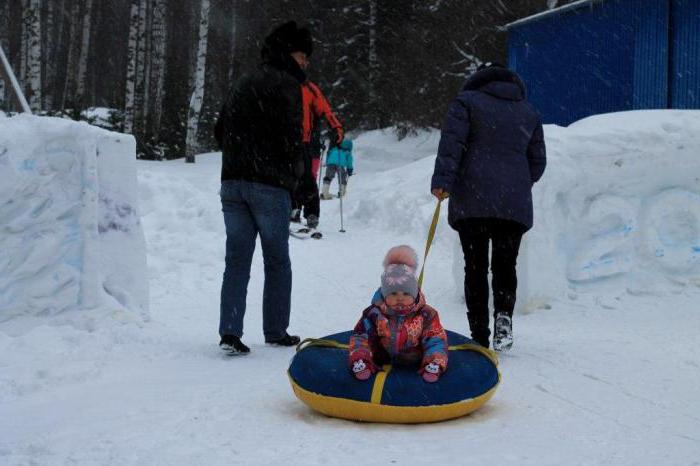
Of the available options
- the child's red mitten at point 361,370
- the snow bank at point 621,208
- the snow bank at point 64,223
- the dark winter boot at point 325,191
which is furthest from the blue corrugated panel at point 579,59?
the child's red mitten at point 361,370

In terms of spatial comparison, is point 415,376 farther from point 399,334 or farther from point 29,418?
point 29,418

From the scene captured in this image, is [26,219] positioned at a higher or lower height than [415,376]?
higher

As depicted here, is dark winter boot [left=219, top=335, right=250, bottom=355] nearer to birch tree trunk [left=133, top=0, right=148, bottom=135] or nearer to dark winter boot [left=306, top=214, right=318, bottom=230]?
dark winter boot [left=306, top=214, right=318, bottom=230]

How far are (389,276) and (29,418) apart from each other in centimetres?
174

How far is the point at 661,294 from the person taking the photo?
266 inches

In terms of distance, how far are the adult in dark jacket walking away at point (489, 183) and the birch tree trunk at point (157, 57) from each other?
63.5 ft

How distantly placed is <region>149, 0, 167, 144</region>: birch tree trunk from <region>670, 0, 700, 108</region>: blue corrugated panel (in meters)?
14.1

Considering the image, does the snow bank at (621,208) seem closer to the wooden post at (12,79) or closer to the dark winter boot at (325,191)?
the wooden post at (12,79)

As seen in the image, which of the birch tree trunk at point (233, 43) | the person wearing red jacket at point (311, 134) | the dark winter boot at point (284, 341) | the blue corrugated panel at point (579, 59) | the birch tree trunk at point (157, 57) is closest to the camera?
the dark winter boot at point (284, 341)

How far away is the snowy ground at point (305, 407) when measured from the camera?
2984 millimetres

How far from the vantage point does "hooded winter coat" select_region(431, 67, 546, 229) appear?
483 cm

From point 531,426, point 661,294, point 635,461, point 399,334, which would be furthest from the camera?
point 661,294

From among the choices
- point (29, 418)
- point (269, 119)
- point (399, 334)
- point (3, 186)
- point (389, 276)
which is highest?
point (269, 119)

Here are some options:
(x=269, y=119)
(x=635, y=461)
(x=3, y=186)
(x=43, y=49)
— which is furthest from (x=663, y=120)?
(x=43, y=49)
